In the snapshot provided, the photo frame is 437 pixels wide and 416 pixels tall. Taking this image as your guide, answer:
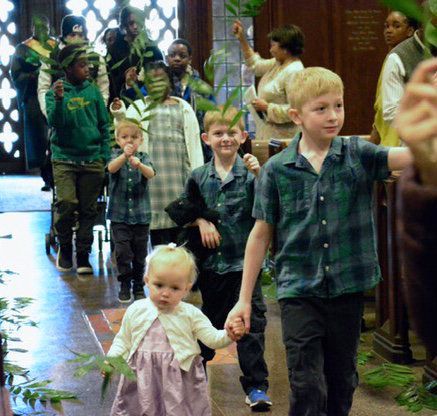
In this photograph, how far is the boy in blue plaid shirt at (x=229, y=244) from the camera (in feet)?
16.6

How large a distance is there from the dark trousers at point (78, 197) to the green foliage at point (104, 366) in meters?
5.46

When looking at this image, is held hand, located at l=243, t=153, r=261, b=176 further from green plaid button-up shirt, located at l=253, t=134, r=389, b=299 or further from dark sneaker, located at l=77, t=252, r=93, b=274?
dark sneaker, located at l=77, t=252, r=93, b=274

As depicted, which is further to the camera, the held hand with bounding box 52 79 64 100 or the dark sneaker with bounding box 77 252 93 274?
the dark sneaker with bounding box 77 252 93 274

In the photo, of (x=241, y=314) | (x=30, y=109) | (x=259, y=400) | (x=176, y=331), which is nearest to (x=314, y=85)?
(x=241, y=314)

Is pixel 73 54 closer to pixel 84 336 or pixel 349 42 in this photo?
pixel 84 336

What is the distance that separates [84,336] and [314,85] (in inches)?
138

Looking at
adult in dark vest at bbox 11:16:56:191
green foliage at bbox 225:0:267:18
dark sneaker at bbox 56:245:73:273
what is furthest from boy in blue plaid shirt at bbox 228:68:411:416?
adult in dark vest at bbox 11:16:56:191

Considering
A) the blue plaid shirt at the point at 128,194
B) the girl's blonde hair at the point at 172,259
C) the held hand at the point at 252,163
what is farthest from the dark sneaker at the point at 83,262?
the girl's blonde hair at the point at 172,259

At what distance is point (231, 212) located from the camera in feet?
16.9

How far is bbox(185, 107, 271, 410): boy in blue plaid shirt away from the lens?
5074mm

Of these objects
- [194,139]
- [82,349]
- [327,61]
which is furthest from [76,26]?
[82,349]

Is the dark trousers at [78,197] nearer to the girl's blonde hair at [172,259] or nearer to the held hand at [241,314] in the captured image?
the girl's blonde hair at [172,259]

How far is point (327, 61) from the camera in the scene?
494 inches

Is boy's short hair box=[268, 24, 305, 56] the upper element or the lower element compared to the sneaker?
upper
